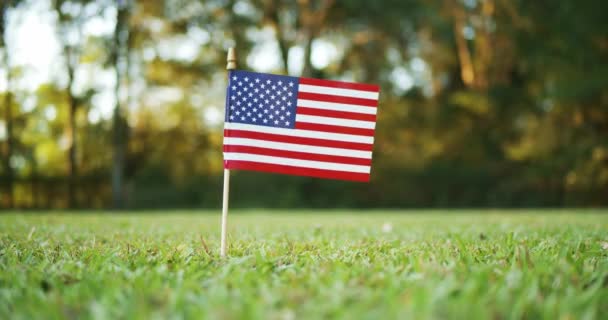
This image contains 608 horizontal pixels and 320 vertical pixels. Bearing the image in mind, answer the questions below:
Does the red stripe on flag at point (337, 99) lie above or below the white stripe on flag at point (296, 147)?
above

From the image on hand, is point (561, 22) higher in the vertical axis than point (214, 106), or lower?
higher

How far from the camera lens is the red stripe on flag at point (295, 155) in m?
2.88

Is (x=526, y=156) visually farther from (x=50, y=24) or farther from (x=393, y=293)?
(x=50, y=24)

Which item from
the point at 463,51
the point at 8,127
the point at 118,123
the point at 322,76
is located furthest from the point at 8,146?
the point at 463,51

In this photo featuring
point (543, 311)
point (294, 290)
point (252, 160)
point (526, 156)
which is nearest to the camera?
point (543, 311)

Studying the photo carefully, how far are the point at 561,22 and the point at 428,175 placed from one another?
6.70 metres

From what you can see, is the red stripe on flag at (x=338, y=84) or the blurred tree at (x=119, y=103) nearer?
the red stripe on flag at (x=338, y=84)

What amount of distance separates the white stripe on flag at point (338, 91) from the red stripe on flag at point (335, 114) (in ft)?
0.40

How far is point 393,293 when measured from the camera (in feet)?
5.58

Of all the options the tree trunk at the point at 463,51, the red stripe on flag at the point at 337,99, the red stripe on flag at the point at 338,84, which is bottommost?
the red stripe on flag at the point at 337,99

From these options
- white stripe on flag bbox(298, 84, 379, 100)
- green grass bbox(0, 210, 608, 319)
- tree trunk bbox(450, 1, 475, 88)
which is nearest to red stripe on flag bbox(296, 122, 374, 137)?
white stripe on flag bbox(298, 84, 379, 100)

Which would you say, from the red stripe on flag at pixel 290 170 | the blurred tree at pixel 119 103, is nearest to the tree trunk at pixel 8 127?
the blurred tree at pixel 119 103

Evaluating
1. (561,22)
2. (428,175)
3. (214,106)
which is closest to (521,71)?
(561,22)

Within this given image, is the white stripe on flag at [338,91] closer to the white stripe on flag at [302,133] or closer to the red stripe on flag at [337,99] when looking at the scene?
the red stripe on flag at [337,99]
